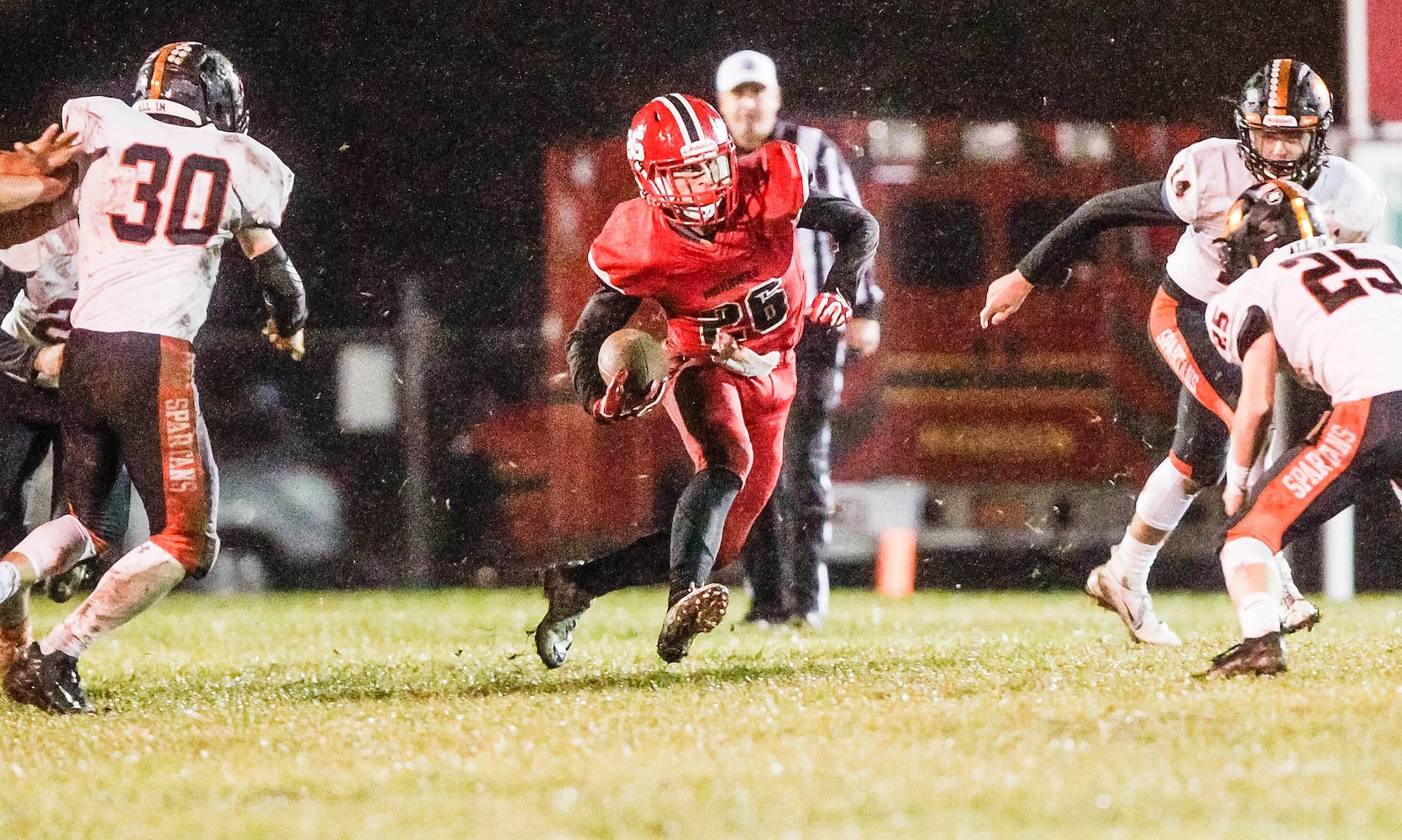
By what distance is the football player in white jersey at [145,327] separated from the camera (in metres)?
4.72

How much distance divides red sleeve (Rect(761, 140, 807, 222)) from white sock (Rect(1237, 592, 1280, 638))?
1.70 m

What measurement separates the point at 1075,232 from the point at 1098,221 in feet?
0.26

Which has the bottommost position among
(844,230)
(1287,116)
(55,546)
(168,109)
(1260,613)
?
(1260,613)

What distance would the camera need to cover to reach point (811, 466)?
6.89 meters

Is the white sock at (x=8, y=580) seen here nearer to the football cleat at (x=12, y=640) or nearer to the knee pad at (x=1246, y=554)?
the football cleat at (x=12, y=640)

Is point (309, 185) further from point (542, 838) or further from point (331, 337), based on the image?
point (542, 838)

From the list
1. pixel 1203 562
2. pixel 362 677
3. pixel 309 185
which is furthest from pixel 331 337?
pixel 362 677

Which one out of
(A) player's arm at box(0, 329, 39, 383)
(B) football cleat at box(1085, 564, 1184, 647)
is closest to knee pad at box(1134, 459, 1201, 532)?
(B) football cleat at box(1085, 564, 1184, 647)

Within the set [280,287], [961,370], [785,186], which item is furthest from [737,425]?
[961,370]

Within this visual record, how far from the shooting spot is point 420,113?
1341 cm

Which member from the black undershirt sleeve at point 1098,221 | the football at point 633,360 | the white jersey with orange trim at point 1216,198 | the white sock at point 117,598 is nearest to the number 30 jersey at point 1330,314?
the white jersey with orange trim at point 1216,198

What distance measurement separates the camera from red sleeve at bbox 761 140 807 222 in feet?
17.2

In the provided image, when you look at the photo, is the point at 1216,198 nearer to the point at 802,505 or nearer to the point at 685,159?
the point at 685,159

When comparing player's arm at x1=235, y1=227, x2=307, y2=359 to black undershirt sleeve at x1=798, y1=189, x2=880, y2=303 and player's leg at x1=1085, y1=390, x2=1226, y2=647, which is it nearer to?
black undershirt sleeve at x1=798, y1=189, x2=880, y2=303
